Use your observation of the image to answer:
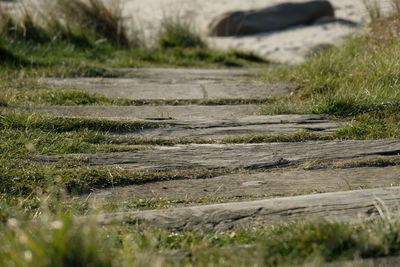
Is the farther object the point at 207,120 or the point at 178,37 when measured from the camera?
the point at 178,37

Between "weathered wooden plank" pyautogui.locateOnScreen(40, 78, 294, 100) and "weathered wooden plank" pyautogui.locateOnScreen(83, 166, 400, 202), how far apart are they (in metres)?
2.12

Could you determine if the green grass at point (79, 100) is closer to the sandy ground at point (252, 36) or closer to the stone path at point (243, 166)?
the stone path at point (243, 166)

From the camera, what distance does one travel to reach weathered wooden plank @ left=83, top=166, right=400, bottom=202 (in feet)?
10.0

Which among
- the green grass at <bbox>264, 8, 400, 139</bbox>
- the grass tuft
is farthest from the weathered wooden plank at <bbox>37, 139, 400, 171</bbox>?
the grass tuft

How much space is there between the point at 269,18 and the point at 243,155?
9.42 metres

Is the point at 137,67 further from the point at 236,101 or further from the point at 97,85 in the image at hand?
the point at 236,101

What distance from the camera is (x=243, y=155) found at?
11.9 ft

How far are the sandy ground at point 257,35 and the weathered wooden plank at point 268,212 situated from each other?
6723 millimetres

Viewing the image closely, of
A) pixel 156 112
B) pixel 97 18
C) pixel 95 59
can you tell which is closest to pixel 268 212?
pixel 156 112

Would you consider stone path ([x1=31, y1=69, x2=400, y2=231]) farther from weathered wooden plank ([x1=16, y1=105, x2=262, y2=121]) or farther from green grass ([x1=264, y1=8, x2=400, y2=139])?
green grass ([x1=264, y1=8, x2=400, y2=139])

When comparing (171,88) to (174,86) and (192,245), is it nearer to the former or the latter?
(174,86)

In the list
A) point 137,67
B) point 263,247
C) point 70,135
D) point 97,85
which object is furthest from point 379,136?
point 137,67

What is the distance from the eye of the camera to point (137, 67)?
741 centimetres

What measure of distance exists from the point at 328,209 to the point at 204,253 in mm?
635
